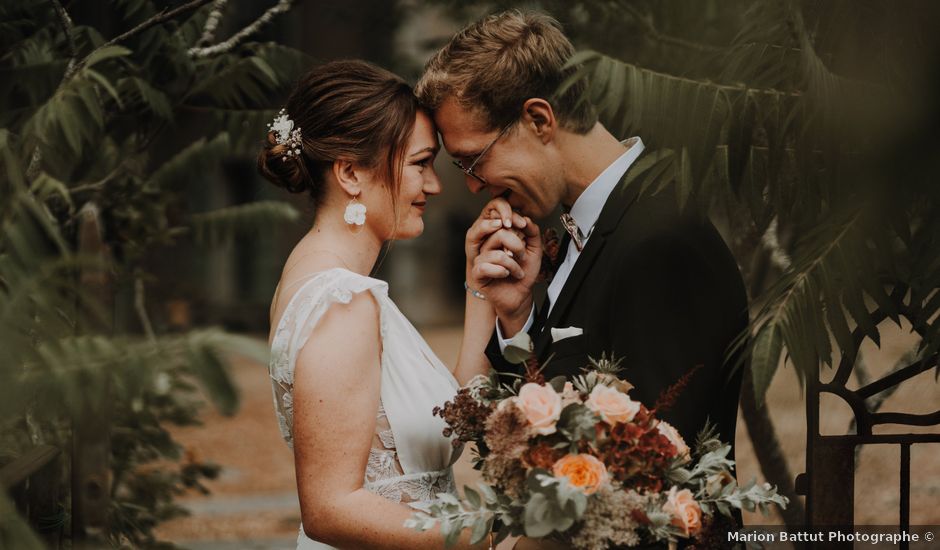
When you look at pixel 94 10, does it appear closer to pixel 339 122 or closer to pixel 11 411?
pixel 339 122

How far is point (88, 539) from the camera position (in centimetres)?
363

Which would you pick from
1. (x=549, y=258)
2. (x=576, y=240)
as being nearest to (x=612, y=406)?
(x=576, y=240)

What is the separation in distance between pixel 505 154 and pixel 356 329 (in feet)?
3.15

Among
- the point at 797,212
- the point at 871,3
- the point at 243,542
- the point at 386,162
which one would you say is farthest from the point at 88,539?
the point at 243,542

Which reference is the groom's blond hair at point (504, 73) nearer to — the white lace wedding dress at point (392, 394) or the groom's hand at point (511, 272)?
the groom's hand at point (511, 272)

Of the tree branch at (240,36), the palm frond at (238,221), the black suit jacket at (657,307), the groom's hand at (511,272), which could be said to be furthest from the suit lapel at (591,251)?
the palm frond at (238,221)

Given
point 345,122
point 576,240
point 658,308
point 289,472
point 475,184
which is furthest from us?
point 289,472

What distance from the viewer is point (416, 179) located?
3365mm

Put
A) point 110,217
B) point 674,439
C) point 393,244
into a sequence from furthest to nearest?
1. point 110,217
2. point 393,244
3. point 674,439

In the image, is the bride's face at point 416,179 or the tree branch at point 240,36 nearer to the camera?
the bride's face at point 416,179

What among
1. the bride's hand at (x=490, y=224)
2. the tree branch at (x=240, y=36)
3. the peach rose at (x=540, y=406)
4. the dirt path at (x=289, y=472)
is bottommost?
the dirt path at (x=289, y=472)

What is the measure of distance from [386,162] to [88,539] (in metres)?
1.90

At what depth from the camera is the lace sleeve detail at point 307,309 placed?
2.93 m

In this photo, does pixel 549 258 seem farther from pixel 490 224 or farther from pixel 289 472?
pixel 289 472
